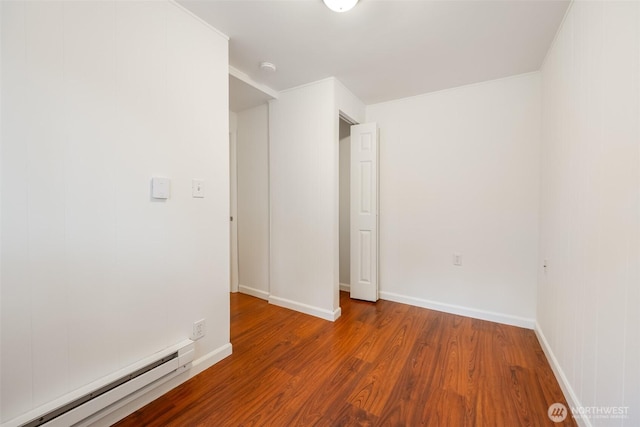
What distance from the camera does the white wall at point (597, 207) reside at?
3.02 feet

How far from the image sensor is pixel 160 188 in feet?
4.66

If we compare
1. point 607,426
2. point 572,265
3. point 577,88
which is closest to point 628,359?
point 607,426

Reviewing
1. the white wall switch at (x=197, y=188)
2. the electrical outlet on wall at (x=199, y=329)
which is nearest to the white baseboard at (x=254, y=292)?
the electrical outlet on wall at (x=199, y=329)

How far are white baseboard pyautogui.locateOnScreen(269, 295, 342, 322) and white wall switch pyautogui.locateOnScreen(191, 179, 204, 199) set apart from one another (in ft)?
5.09

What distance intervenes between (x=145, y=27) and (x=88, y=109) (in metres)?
0.58

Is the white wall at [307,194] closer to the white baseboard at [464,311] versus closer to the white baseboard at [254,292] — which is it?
the white baseboard at [254,292]

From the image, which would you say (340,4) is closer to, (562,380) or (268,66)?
(268,66)

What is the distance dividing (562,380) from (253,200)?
3015 mm

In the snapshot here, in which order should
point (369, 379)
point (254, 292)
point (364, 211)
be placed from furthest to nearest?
point (254, 292)
point (364, 211)
point (369, 379)

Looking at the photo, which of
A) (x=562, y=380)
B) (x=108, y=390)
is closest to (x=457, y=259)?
(x=562, y=380)

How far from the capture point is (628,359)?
0.90m

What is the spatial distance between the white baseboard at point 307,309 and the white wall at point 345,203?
87 cm

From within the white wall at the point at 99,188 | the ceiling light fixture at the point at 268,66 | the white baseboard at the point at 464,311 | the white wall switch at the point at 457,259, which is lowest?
the white baseboard at the point at 464,311

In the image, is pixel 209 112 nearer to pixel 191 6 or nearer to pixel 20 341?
pixel 191 6
